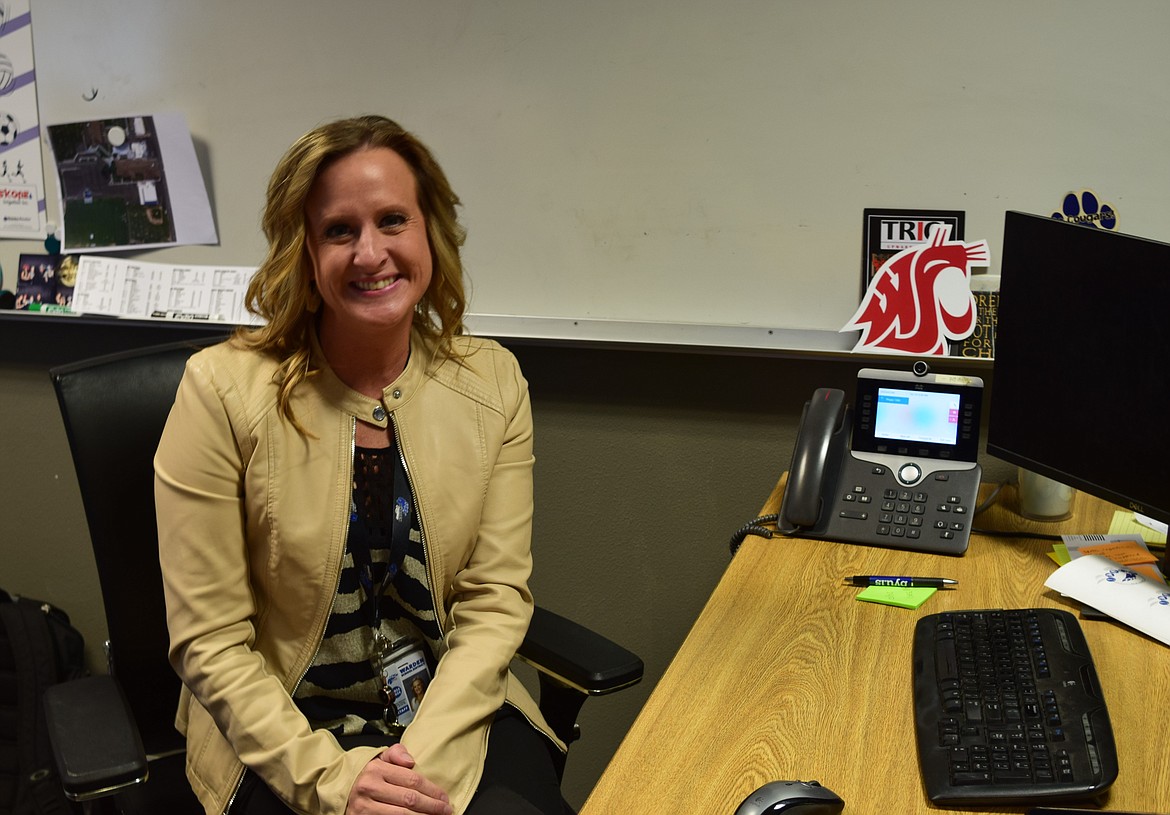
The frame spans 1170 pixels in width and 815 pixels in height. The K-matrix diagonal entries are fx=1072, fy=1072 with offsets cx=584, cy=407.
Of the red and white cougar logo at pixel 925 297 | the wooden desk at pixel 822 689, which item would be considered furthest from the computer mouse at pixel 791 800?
the red and white cougar logo at pixel 925 297

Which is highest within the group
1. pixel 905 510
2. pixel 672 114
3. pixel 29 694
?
pixel 672 114

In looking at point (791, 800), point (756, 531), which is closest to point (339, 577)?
point (756, 531)

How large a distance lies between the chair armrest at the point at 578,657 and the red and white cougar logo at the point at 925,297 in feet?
2.42

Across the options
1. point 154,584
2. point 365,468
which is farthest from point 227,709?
point 365,468

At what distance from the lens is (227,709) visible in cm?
A: 136

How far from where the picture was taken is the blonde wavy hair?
1391mm

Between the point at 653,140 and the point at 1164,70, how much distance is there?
0.83 metres

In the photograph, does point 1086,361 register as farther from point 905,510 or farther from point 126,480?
point 126,480

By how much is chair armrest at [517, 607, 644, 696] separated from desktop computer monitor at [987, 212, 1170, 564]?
629 millimetres

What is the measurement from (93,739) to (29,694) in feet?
4.24

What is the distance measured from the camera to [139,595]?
1494mm

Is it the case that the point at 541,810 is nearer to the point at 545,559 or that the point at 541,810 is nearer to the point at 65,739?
the point at 65,739

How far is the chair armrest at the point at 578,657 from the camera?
4.71 ft

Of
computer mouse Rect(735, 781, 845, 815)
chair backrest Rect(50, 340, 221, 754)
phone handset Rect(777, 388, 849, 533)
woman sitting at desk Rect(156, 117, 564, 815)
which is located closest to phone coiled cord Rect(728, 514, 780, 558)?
phone handset Rect(777, 388, 849, 533)
